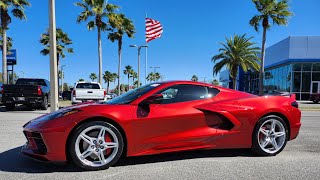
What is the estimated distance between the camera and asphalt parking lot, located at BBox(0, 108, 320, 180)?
4.53 metres

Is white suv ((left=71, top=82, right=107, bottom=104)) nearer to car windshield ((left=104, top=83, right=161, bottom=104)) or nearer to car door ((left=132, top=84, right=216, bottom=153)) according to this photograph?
car windshield ((left=104, top=83, right=161, bottom=104))

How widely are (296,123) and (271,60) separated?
42.3 meters

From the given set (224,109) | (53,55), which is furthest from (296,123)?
(53,55)

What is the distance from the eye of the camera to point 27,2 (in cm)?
2670

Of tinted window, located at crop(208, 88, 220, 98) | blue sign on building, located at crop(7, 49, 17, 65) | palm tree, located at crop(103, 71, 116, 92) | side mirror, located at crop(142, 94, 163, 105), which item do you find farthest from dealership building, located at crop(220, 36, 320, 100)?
palm tree, located at crop(103, 71, 116, 92)

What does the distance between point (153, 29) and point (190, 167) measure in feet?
89.7

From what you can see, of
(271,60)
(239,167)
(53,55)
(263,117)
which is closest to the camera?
(239,167)

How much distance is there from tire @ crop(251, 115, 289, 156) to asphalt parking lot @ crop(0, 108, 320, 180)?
147mm

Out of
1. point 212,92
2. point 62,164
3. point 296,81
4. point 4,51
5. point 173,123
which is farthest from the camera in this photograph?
point 296,81

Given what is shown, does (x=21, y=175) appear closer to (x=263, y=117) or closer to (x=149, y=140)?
(x=149, y=140)

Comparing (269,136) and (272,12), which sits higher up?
(272,12)

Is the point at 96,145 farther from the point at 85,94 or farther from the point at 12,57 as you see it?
the point at 12,57

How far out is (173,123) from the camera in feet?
16.9

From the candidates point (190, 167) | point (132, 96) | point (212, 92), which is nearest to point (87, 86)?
point (132, 96)
